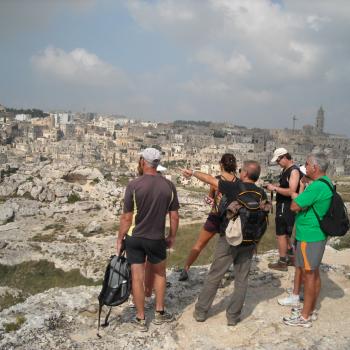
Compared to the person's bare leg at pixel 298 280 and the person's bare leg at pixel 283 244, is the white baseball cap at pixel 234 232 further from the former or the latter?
the person's bare leg at pixel 283 244

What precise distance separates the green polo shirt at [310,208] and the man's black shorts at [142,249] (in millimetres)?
1796

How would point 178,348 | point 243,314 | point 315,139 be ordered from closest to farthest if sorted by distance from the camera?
point 178,348 → point 243,314 → point 315,139

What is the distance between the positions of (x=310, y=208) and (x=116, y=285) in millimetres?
2628

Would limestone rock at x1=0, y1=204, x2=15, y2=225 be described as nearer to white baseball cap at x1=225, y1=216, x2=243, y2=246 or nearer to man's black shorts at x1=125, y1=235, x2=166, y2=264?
man's black shorts at x1=125, y1=235, x2=166, y2=264

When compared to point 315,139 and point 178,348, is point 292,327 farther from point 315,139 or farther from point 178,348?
point 315,139

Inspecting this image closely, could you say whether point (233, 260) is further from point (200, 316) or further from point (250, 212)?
point (200, 316)

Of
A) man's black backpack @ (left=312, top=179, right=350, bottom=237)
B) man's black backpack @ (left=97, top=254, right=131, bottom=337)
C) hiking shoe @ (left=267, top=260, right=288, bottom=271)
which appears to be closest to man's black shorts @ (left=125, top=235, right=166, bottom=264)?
man's black backpack @ (left=97, top=254, right=131, bottom=337)

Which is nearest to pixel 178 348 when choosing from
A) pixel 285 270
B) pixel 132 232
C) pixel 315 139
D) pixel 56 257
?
pixel 132 232

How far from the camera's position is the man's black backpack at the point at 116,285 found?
546 cm

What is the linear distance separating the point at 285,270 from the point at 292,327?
8.38 feet

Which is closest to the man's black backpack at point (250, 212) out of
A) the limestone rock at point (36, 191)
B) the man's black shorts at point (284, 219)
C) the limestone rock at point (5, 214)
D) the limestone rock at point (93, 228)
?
the man's black shorts at point (284, 219)

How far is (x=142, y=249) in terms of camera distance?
551 cm

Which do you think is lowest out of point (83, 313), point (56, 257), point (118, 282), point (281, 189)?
point (56, 257)

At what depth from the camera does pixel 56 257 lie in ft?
59.9
